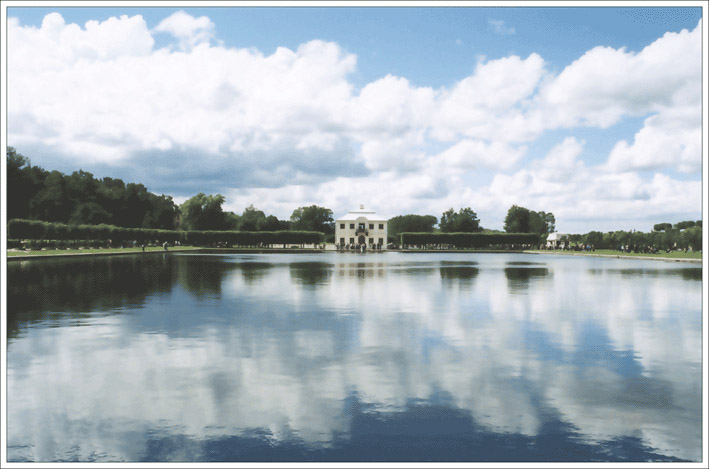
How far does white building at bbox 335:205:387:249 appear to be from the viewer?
100688mm

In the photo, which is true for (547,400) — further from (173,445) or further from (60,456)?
(60,456)

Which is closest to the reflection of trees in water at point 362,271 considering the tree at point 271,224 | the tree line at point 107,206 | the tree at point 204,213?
the tree line at point 107,206

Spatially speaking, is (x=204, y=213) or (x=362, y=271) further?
(x=204, y=213)

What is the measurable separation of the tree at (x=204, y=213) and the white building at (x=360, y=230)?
899 inches

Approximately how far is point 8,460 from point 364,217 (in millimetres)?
96337

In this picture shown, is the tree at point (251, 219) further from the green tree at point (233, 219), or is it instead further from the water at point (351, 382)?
the water at point (351, 382)

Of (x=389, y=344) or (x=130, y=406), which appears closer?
(x=130, y=406)

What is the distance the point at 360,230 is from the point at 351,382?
93321mm

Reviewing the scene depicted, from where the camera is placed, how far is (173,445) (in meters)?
5.67

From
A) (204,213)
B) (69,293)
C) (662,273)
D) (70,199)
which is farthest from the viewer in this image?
(204,213)

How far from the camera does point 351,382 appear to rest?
785 cm

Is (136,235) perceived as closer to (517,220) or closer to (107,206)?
(107,206)

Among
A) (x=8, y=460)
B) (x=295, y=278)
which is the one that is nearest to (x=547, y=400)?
(x=8, y=460)

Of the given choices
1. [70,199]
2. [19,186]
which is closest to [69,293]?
[19,186]
